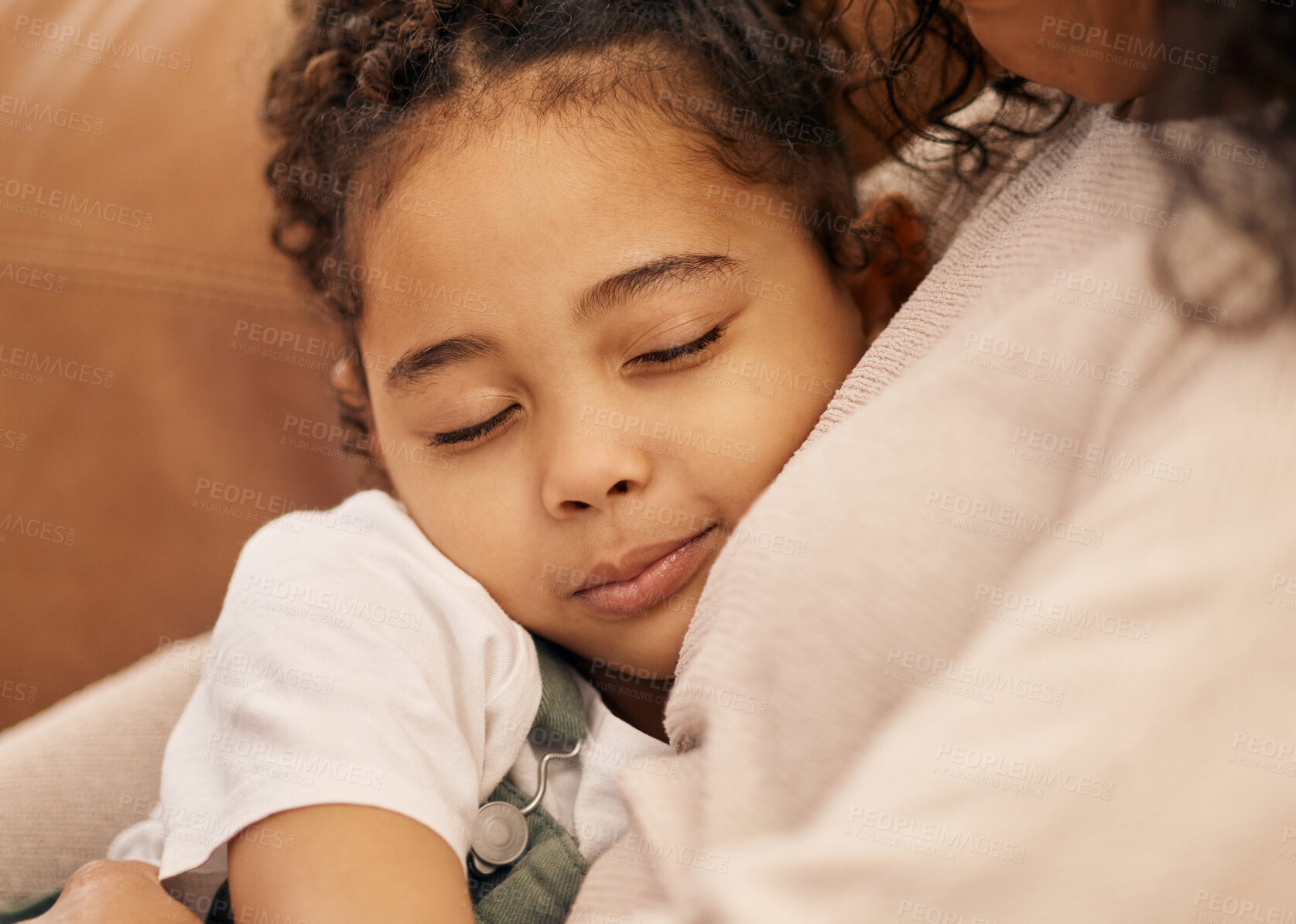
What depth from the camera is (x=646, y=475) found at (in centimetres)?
71

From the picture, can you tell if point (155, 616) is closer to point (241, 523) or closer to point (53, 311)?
point (241, 523)

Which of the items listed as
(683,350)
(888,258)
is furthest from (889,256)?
(683,350)

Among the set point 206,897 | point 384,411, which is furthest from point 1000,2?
point 206,897

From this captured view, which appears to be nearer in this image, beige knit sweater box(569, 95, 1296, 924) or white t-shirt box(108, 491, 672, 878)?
beige knit sweater box(569, 95, 1296, 924)

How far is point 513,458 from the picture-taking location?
2.48 feet

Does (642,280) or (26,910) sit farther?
(26,910)

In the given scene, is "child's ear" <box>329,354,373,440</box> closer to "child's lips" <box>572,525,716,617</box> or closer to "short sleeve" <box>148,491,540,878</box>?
"short sleeve" <box>148,491,540,878</box>

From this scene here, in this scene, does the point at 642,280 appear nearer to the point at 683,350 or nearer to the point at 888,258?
the point at 683,350

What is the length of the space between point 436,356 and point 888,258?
469 millimetres

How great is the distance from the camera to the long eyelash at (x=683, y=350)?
732 mm

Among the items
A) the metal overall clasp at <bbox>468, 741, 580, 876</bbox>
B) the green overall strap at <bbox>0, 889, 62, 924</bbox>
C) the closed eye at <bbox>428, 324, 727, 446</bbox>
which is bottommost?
the green overall strap at <bbox>0, 889, 62, 924</bbox>

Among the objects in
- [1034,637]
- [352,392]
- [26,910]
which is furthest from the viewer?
[352,392]

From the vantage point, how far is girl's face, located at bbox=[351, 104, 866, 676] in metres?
0.72

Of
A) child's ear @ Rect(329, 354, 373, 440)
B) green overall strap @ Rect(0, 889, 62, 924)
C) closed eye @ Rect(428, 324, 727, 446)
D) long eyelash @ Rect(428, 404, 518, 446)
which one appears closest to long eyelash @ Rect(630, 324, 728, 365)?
closed eye @ Rect(428, 324, 727, 446)
